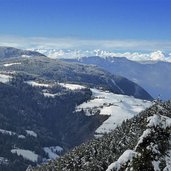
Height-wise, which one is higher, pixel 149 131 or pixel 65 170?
pixel 149 131

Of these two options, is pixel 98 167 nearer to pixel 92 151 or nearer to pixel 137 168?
pixel 92 151

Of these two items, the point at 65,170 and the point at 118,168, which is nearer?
the point at 118,168

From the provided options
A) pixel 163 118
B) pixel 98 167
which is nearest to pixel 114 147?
pixel 98 167

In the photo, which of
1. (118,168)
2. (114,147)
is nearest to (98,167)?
(114,147)

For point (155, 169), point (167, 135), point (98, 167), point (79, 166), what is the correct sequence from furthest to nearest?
point (79, 166) < point (98, 167) < point (167, 135) < point (155, 169)

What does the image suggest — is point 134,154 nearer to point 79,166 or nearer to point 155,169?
point 155,169

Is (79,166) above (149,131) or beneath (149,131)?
beneath

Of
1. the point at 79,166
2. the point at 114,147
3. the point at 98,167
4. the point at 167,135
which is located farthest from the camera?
the point at 114,147

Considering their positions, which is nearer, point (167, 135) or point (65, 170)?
point (167, 135)

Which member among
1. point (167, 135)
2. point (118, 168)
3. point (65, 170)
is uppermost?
point (167, 135)
